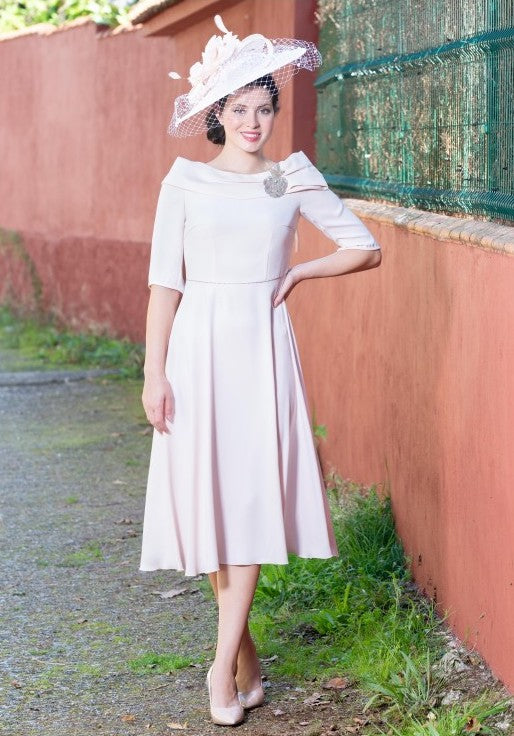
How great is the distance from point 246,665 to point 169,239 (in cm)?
126

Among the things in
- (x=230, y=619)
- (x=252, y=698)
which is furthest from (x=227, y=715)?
(x=230, y=619)

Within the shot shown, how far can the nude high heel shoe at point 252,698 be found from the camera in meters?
4.14

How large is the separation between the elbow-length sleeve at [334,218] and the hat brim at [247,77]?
0.34m

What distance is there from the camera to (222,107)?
400 cm

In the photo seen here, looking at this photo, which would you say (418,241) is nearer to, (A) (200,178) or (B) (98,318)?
(A) (200,178)

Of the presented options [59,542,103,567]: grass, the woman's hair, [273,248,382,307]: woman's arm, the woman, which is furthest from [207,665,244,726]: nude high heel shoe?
[59,542,103,567]: grass

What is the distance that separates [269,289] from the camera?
3963mm

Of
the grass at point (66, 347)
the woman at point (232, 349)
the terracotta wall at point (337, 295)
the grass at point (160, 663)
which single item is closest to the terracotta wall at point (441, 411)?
the terracotta wall at point (337, 295)

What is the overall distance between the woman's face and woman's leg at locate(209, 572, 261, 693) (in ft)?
4.10

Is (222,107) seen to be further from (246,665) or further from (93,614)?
(93,614)

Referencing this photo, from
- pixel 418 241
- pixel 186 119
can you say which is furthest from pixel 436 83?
pixel 186 119

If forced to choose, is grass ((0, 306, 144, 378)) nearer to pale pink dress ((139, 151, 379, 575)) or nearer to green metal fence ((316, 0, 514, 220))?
green metal fence ((316, 0, 514, 220))

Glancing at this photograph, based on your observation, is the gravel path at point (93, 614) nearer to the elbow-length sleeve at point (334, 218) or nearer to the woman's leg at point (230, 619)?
the woman's leg at point (230, 619)

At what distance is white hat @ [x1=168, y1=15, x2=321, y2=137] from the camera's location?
3914 millimetres
